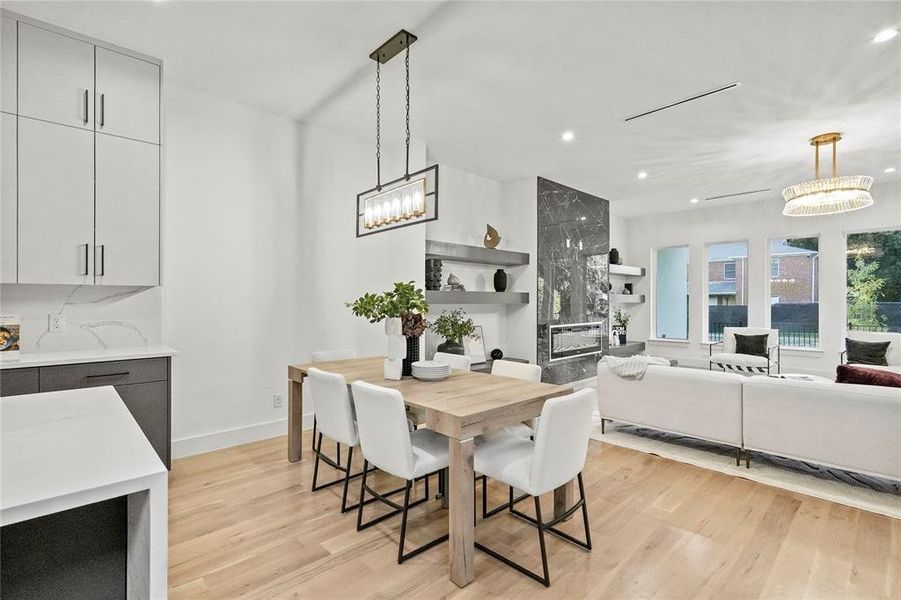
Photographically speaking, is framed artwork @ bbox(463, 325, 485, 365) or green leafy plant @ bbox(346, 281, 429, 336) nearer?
green leafy plant @ bbox(346, 281, 429, 336)

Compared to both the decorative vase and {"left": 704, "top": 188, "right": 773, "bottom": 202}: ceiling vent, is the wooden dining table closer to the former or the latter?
the decorative vase

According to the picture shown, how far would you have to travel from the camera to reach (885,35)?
8.82ft

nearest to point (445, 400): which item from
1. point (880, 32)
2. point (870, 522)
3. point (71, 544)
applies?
point (71, 544)

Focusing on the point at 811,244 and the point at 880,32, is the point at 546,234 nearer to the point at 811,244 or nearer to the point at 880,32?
the point at 880,32

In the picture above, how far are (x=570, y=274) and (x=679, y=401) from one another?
3.10 m

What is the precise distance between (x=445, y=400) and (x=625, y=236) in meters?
7.76

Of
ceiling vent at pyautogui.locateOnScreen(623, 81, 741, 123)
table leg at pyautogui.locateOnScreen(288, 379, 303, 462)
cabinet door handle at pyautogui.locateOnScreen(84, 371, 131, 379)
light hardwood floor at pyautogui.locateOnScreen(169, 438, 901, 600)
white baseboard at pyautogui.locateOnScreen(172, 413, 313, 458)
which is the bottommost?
light hardwood floor at pyautogui.locateOnScreen(169, 438, 901, 600)

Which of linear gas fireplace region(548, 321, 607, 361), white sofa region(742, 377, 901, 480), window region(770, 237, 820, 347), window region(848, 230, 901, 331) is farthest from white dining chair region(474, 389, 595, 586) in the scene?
window region(848, 230, 901, 331)

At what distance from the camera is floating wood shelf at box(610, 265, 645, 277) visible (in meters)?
7.58

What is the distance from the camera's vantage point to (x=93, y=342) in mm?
3074

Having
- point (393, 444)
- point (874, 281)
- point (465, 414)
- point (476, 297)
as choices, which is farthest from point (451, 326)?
point (874, 281)

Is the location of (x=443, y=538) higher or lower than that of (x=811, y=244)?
lower

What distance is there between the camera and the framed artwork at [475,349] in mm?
5484

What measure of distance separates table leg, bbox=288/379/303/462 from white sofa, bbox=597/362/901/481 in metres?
2.72
